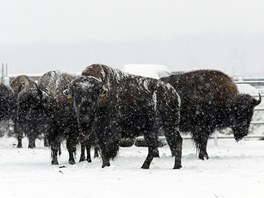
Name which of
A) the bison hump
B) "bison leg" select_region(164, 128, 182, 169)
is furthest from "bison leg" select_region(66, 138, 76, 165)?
the bison hump

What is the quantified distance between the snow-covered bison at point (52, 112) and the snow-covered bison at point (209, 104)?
2.81m

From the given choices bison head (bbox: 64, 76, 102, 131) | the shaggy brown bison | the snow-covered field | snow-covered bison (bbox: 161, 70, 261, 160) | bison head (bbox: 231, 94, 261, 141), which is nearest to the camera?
the snow-covered field

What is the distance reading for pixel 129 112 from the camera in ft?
32.7

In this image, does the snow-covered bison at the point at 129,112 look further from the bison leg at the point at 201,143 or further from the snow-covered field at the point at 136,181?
the bison leg at the point at 201,143

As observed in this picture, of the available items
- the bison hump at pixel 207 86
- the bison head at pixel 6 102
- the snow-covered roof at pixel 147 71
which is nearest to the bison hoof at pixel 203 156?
the bison hump at pixel 207 86

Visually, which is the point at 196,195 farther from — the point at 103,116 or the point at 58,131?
the point at 58,131

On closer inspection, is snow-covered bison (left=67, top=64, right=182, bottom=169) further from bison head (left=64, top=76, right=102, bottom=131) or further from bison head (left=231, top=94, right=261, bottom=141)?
bison head (left=231, top=94, right=261, bottom=141)

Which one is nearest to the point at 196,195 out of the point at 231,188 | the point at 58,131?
the point at 231,188

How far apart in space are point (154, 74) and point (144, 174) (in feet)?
33.0

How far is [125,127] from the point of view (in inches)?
392

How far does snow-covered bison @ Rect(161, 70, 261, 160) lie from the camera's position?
12719 millimetres

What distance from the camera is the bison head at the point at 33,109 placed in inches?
459

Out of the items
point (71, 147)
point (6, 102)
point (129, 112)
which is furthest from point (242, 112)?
point (6, 102)

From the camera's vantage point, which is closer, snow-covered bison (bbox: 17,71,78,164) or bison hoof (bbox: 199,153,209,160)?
snow-covered bison (bbox: 17,71,78,164)
